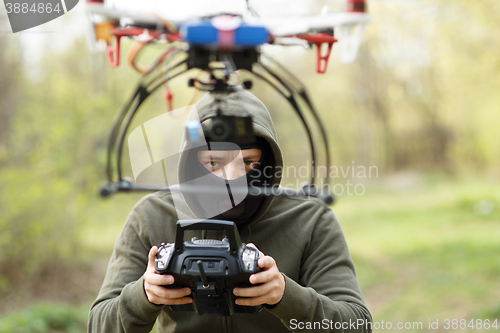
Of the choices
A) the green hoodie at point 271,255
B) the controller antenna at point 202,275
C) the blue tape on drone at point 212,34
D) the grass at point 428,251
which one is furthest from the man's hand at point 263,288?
the grass at point 428,251

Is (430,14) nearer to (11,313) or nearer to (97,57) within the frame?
(97,57)

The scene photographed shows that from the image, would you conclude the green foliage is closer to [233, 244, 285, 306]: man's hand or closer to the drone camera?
[233, 244, 285, 306]: man's hand

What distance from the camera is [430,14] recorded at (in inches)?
321

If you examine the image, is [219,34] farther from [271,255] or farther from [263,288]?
[271,255]

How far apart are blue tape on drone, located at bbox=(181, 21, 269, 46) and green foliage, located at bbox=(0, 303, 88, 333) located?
14.3 feet

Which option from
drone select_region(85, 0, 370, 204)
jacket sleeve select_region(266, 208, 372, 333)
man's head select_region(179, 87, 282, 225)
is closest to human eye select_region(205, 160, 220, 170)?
man's head select_region(179, 87, 282, 225)

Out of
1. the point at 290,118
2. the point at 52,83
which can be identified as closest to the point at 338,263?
the point at 52,83

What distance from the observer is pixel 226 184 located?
1.39 metres

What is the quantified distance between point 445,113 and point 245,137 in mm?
12583

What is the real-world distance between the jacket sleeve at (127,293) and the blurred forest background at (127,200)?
1027 mm

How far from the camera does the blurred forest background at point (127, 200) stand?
193 inches

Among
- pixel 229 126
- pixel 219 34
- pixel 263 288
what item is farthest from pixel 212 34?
pixel 263 288

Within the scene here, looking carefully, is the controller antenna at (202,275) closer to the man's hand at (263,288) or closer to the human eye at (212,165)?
the man's hand at (263,288)

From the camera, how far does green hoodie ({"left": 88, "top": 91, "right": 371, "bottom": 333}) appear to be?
1519 mm
